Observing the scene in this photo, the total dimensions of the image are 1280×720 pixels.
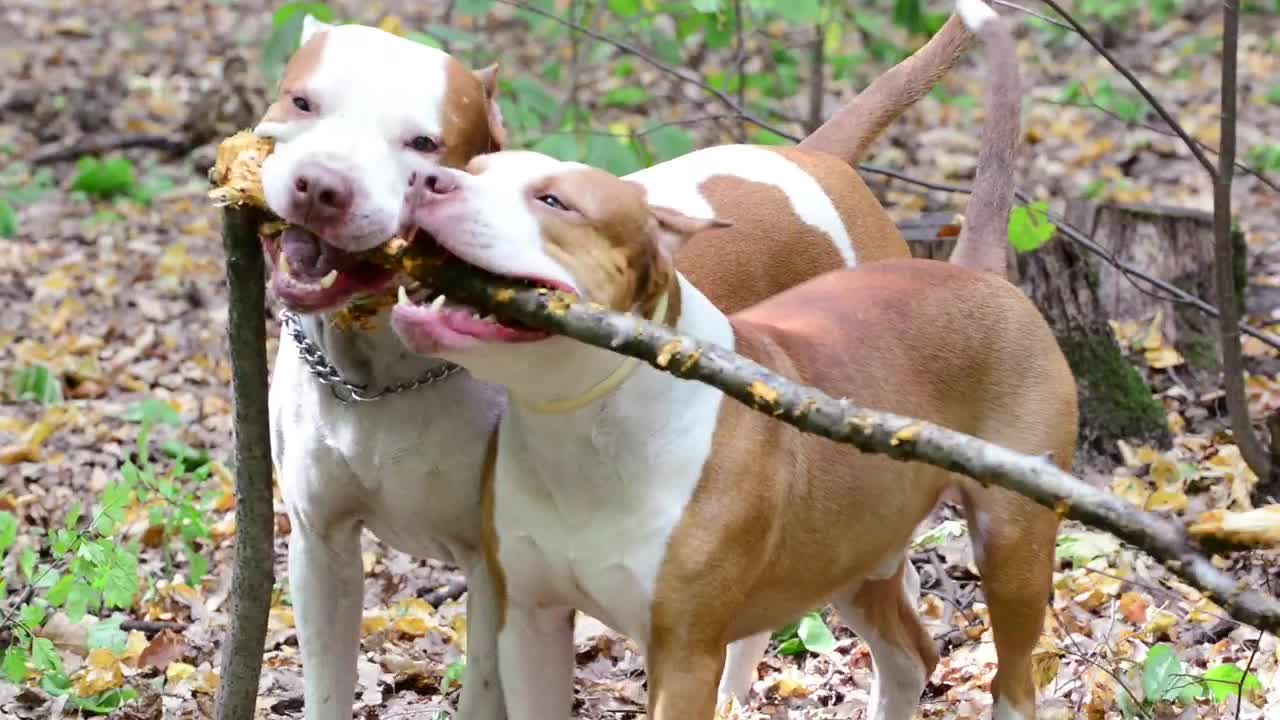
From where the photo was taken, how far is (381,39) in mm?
3250

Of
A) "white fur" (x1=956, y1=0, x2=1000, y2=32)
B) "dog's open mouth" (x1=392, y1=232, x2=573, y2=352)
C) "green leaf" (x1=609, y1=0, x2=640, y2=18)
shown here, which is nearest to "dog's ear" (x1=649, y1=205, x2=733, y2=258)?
"dog's open mouth" (x1=392, y1=232, x2=573, y2=352)

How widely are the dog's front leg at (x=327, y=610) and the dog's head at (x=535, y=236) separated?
0.89 meters

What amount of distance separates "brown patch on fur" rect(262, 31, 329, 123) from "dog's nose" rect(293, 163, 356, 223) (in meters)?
0.35

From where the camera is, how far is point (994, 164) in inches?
162

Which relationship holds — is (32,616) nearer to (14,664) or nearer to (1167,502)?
(14,664)

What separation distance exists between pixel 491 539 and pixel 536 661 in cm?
27

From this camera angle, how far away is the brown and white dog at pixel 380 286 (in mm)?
2963

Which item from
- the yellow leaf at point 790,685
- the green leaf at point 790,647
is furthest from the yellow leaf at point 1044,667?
the green leaf at point 790,647

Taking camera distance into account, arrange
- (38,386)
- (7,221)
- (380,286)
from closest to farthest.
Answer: (380,286) → (38,386) → (7,221)

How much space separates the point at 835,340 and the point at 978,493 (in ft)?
1.61

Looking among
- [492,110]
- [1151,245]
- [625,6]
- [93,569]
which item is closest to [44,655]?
[93,569]

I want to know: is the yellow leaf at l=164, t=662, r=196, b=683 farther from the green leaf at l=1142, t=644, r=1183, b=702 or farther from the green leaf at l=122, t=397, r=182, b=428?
the green leaf at l=1142, t=644, r=1183, b=702

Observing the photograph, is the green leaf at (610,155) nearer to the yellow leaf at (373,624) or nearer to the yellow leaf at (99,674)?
the yellow leaf at (373,624)

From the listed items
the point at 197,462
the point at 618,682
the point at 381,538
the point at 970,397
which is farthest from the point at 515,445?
the point at 197,462
